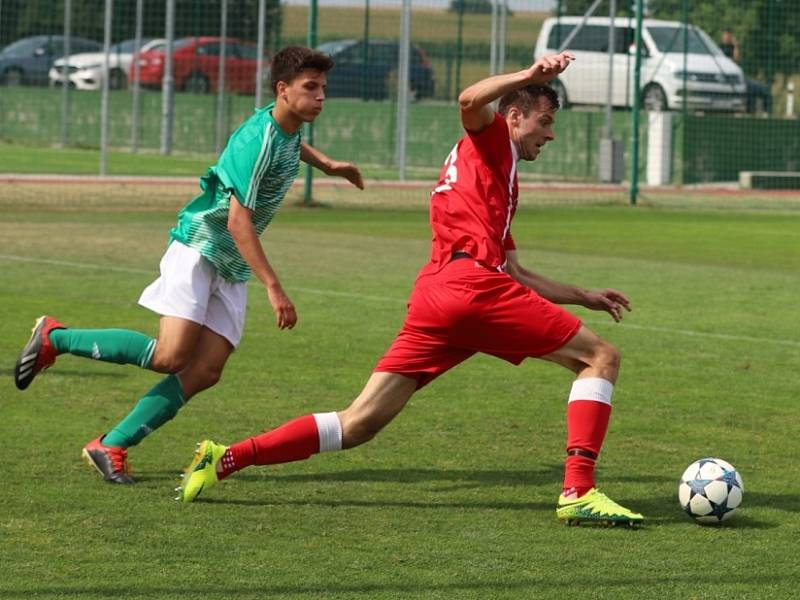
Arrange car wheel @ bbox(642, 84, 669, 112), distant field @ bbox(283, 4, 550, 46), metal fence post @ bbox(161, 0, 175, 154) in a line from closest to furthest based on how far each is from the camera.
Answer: metal fence post @ bbox(161, 0, 175, 154) → distant field @ bbox(283, 4, 550, 46) → car wheel @ bbox(642, 84, 669, 112)

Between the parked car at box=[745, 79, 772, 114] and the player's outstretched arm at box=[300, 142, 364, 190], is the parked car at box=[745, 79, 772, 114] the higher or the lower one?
the higher one

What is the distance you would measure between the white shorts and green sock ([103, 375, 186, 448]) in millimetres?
297

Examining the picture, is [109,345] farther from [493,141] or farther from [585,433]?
[585,433]

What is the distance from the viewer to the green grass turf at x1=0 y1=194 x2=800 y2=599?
5.61 meters

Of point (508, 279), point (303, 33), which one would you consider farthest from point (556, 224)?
point (508, 279)

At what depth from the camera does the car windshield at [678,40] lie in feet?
107

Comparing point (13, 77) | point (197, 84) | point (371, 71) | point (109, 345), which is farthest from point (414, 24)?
point (109, 345)

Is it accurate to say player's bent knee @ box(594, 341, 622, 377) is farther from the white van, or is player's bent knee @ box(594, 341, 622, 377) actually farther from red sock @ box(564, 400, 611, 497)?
the white van

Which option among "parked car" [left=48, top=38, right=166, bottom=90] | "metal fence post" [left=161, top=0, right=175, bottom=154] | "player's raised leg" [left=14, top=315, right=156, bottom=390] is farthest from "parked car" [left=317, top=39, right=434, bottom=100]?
"player's raised leg" [left=14, top=315, right=156, bottom=390]

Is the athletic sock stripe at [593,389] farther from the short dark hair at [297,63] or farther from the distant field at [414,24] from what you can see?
the distant field at [414,24]

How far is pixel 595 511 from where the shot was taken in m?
6.38

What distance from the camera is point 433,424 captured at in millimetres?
8641

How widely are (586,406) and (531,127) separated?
3.54 ft

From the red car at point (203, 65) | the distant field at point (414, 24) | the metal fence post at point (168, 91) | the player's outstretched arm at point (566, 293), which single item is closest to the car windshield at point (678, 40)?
the distant field at point (414, 24)
